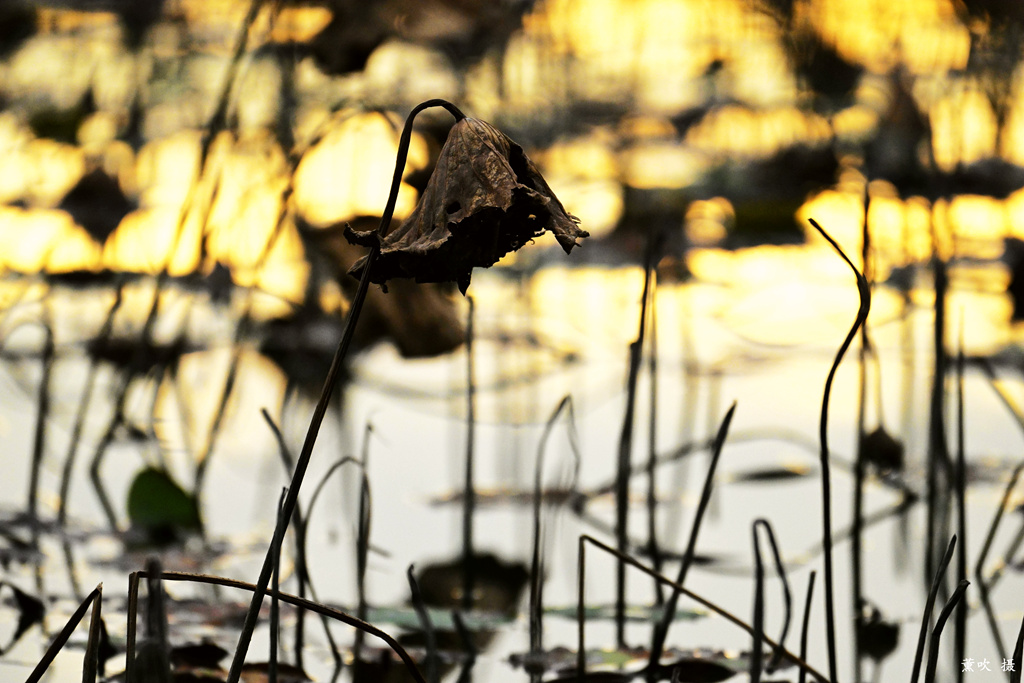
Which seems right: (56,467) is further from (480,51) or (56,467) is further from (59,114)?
(59,114)

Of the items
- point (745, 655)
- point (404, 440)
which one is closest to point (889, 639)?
point (745, 655)

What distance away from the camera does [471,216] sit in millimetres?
424

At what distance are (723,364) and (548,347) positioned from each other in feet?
1.20

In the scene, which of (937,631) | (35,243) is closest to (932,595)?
(937,631)

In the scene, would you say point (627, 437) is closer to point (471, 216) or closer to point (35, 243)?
point (471, 216)

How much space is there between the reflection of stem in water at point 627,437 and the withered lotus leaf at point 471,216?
22cm

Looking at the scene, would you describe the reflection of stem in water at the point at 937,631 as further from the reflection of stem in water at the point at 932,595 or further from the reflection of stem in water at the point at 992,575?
the reflection of stem in water at the point at 992,575

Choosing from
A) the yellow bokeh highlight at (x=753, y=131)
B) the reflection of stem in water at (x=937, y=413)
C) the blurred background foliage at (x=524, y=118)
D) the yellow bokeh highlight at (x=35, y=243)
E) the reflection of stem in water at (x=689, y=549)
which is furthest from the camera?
the yellow bokeh highlight at (x=753, y=131)

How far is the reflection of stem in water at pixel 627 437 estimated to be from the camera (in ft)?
2.19

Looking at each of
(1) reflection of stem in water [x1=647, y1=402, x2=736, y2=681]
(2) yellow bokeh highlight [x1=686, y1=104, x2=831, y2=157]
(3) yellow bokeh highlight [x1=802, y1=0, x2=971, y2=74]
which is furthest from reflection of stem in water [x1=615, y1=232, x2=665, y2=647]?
(2) yellow bokeh highlight [x1=686, y1=104, x2=831, y2=157]

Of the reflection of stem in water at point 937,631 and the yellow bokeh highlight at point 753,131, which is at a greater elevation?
the yellow bokeh highlight at point 753,131

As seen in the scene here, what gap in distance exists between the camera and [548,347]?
7.18ft

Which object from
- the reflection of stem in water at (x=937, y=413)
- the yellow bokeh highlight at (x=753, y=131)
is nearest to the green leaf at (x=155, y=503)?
the reflection of stem in water at (x=937, y=413)

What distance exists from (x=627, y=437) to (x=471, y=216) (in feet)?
1.16
